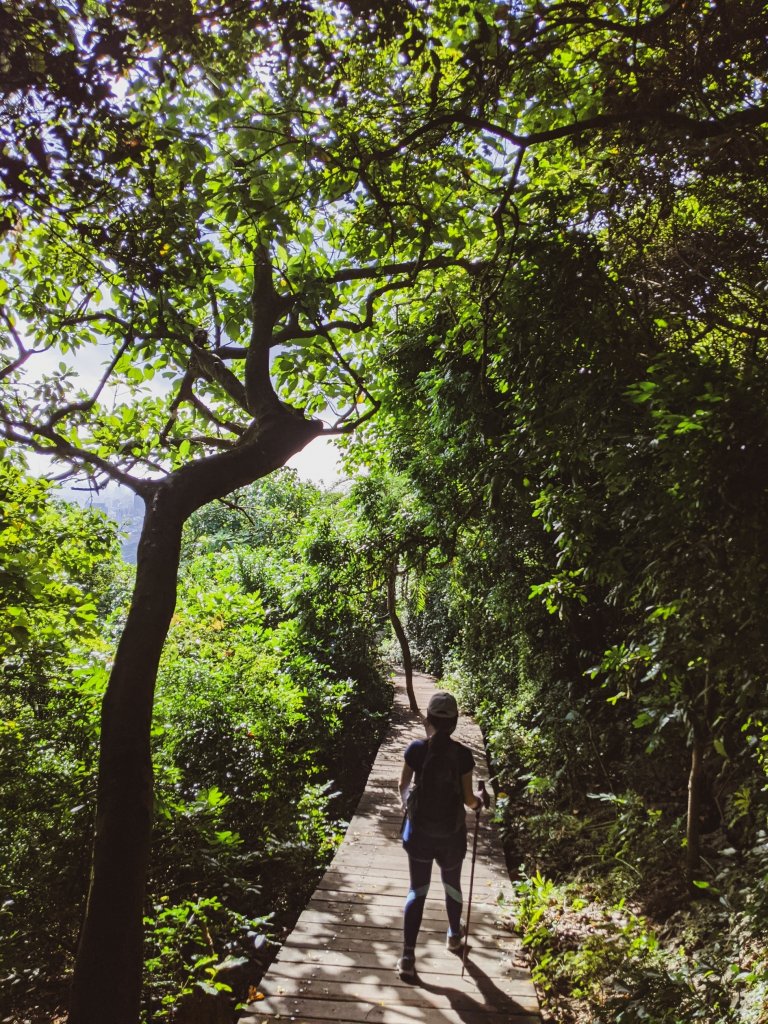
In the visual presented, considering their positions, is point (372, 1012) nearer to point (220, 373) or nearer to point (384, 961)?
point (384, 961)

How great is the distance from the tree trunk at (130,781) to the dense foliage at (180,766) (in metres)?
0.94

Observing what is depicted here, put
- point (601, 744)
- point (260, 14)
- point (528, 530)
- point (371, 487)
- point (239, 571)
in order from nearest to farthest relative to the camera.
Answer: point (260, 14), point (601, 744), point (528, 530), point (371, 487), point (239, 571)

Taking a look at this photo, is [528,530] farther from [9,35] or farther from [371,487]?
[9,35]

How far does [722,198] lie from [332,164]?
10.4 ft

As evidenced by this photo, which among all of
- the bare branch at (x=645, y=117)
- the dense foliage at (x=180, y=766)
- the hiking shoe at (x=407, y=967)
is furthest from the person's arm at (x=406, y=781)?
the bare branch at (x=645, y=117)

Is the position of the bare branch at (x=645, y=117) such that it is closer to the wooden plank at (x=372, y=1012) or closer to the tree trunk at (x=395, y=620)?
the wooden plank at (x=372, y=1012)

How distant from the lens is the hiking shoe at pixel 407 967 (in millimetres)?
3824

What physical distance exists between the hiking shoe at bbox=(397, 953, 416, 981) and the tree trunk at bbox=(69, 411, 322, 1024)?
7.34 feet

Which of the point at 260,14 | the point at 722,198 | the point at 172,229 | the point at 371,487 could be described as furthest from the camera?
the point at 371,487

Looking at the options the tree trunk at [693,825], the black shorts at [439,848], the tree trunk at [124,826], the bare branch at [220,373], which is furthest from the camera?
the bare branch at [220,373]

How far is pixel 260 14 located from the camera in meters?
2.73

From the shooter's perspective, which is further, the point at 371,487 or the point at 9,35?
the point at 371,487

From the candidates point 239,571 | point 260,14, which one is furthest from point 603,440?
point 239,571

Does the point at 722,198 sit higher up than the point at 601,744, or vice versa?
the point at 722,198
